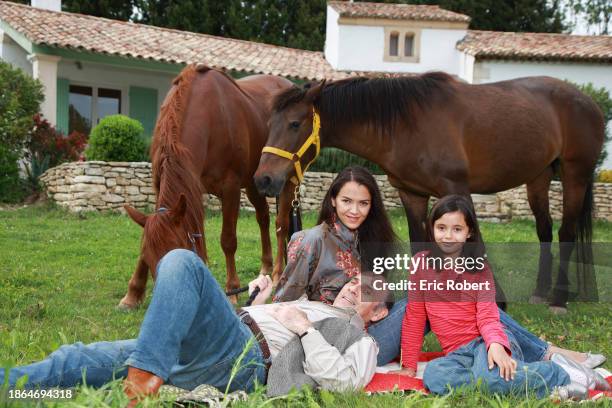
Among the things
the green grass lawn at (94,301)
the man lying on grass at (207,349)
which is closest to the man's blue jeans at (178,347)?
the man lying on grass at (207,349)

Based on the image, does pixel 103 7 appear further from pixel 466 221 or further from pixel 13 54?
pixel 466 221

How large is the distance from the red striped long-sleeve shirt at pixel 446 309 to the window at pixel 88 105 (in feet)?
46.9

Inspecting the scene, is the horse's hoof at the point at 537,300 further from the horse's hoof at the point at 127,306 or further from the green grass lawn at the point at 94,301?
the horse's hoof at the point at 127,306

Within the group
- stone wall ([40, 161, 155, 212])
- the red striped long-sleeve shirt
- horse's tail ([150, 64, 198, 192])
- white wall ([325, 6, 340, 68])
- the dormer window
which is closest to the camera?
the red striped long-sleeve shirt

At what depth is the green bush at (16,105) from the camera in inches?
438

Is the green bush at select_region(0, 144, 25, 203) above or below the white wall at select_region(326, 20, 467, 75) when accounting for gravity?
below

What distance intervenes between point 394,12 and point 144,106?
948 centimetres

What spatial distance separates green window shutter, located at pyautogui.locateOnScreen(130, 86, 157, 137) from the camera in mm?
16259

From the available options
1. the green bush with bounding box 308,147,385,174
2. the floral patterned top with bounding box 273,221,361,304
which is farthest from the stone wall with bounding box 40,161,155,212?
the floral patterned top with bounding box 273,221,361,304

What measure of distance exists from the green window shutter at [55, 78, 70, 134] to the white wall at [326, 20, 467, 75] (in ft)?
30.5

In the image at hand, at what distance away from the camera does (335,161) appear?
12.3 meters

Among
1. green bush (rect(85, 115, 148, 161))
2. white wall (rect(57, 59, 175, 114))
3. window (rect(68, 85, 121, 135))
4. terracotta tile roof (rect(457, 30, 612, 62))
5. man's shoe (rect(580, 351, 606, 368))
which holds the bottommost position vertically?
man's shoe (rect(580, 351, 606, 368))

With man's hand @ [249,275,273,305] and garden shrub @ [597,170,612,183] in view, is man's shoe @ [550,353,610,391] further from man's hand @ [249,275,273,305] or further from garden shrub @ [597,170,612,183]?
garden shrub @ [597,170,612,183]

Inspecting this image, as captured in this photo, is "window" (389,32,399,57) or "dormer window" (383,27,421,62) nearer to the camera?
"dormer window" (383,27,421,62)
